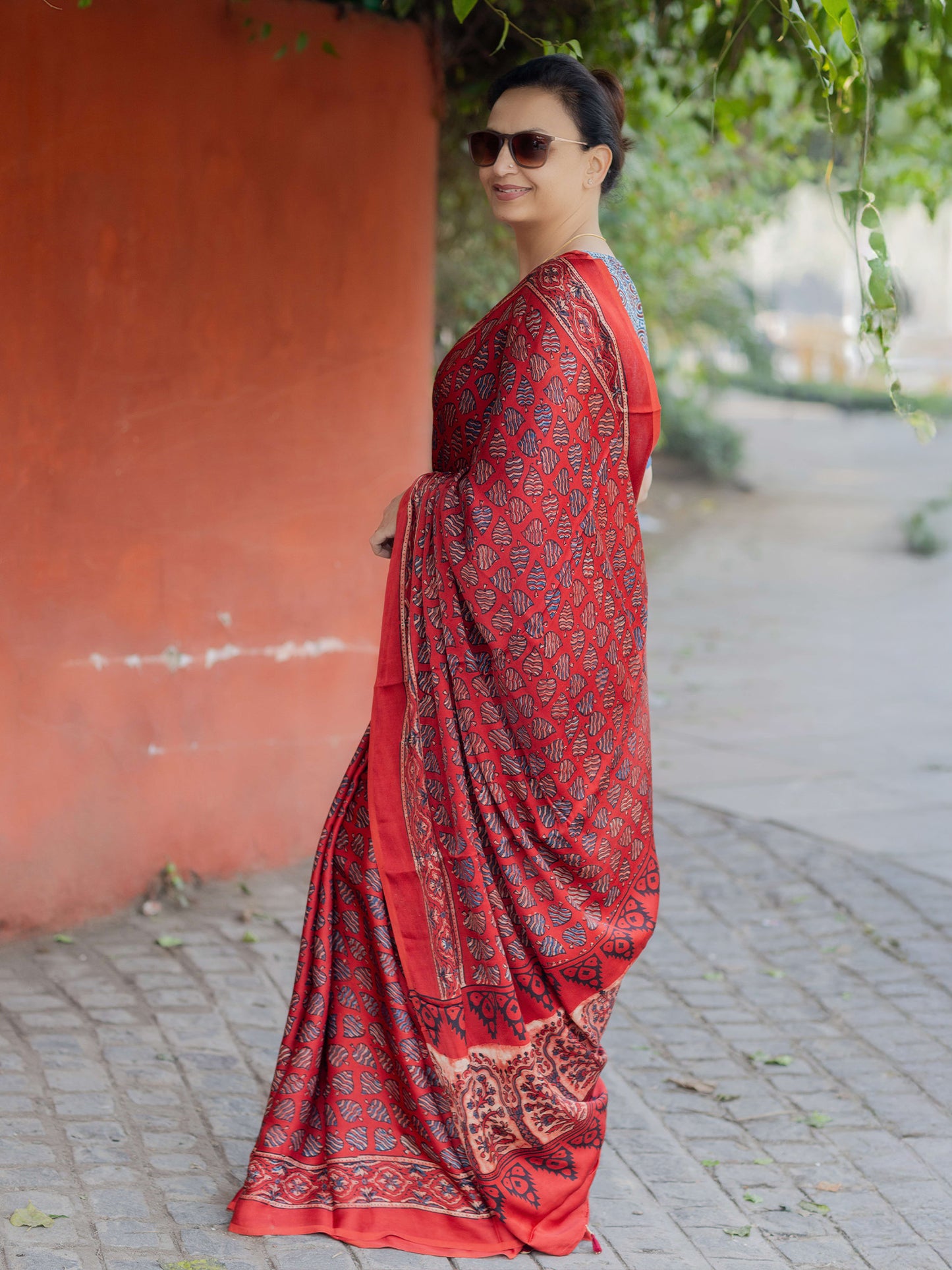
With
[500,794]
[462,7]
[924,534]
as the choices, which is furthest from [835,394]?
[500,794]

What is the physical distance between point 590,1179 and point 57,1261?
99cm

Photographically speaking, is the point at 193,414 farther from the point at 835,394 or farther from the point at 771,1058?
the point at 835,394

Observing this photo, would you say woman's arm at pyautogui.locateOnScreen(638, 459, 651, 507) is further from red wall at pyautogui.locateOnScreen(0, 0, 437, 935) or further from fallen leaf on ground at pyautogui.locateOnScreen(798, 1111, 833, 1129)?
red wall at pyautogui.locateOnScreen(0, 0, 437, 935)

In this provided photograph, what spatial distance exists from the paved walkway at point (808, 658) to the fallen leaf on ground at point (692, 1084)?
180 centimetres

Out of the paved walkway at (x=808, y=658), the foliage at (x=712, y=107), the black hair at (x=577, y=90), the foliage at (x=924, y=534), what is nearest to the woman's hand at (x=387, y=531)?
the black hair at (x=577, y=90)

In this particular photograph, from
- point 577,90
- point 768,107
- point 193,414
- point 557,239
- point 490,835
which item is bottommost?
point 490,835

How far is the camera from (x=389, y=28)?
4324 millimetres

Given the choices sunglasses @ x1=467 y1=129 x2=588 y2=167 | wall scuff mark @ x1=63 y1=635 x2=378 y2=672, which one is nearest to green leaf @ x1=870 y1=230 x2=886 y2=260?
sunglasses @ x1=467 y1=129 x2=588 y2=167

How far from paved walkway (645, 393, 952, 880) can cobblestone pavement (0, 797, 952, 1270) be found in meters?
0.89

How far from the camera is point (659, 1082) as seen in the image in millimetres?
3512

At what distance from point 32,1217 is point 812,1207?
1555 mm

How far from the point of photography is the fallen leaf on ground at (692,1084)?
137 inches

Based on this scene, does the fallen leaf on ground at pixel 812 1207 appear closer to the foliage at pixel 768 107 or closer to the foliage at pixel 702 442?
the foliage at pixel 768 107

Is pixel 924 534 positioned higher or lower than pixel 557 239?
lower
